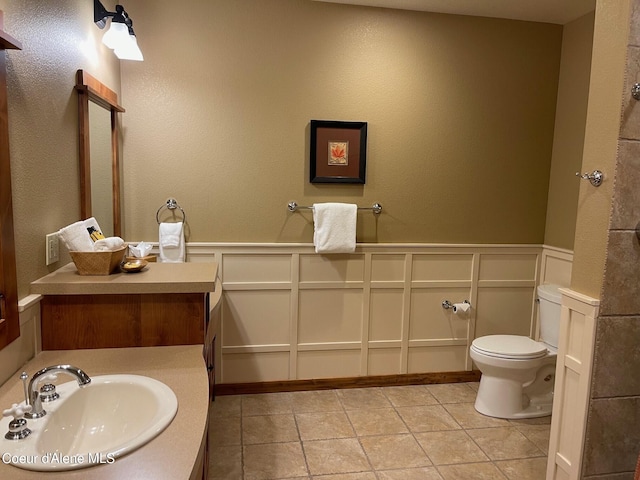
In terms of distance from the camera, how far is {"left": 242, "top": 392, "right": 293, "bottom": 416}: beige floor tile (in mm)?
2844

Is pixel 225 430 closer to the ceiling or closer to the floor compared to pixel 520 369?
closer to the floor

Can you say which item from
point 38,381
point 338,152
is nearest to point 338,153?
point 338,152

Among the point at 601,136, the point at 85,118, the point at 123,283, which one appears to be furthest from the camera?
the point at 85,118

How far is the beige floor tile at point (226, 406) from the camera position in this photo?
2798 millimetres

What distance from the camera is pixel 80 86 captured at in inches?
78.0

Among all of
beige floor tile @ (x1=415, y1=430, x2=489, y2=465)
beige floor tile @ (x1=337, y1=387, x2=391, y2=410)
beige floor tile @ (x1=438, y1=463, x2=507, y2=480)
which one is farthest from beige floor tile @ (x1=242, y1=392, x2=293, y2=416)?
beige floor tile @ (x1=438, y1=463, x2=507, y2=480)

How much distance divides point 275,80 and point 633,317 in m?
2.28

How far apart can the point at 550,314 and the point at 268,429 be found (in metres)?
1.86

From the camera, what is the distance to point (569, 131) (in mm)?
3119

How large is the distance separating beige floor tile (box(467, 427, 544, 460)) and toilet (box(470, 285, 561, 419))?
0.18m

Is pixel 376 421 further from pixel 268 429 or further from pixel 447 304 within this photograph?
pixel 447 304

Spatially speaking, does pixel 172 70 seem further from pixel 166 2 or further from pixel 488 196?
pixel 488 196

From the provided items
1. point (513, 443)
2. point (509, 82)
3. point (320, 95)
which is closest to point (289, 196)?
point (320, 95)

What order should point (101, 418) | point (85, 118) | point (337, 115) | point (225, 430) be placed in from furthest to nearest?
point (337, 115) → point (225, 430) → point (85, 118) → point (101, 418)
